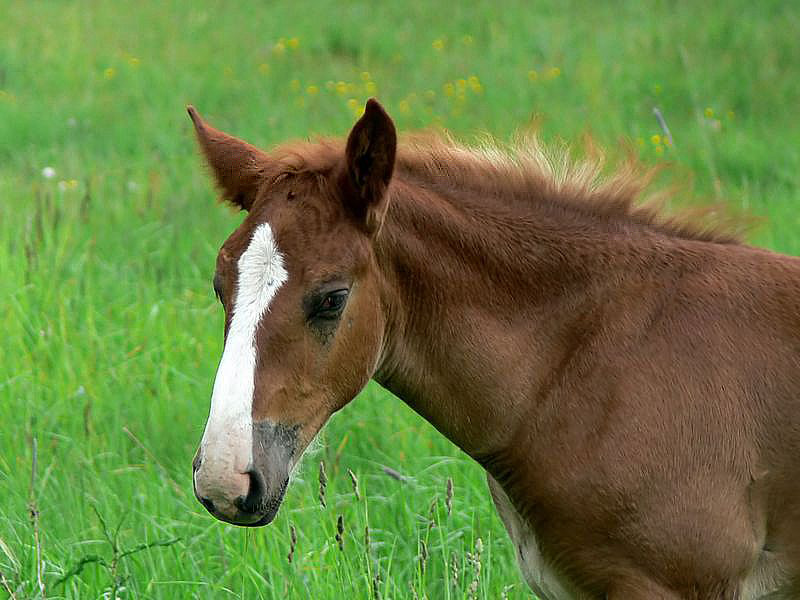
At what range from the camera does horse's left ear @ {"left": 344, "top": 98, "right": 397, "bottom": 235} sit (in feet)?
8.55

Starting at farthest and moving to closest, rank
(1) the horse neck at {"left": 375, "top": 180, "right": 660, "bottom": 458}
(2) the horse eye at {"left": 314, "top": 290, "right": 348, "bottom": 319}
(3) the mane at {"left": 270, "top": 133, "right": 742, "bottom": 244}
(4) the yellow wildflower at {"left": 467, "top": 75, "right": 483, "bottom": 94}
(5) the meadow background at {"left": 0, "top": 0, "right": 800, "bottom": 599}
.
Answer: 1. (4) the yellow wildflower at {"left": 467, "top": 75, "right": 483, "bottom": 94}
2. (5) the meadow background at {"left": 0, "top": 0, "right": 800, "bottom": 599}
3. (3) the mane at {"left": 270, "top": 133, "right": 742, "bottom": 244}
4. (1) the horse neck at {"left": 375, "top": 180, "right": 660, "bottom": 458}
5. (2) the horse eye at {"left": 314, "top": 290, "right": 348, "bottom": 319}

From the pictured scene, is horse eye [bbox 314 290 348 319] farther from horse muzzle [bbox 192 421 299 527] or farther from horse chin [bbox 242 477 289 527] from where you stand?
horse chin [bbox 242 477 289 527]

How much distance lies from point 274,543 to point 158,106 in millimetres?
5532

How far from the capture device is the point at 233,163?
9.67 ft

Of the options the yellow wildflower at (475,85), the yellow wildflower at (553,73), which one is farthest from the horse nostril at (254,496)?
the yellow wildflower at (553,73)

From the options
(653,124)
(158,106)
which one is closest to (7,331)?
(158,106)

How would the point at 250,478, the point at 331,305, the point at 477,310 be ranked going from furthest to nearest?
the point at 477,310 < the point at 331,305 < the point at 250,478

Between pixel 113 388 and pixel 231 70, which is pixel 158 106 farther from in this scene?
pixel 113 388

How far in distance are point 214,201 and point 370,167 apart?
4.31m

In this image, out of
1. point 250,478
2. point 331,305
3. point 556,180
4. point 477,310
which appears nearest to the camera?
point 250,478

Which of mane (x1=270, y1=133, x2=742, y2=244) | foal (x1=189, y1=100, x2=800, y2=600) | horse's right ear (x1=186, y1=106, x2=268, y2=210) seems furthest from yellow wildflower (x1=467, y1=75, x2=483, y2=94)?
horse's right ear (x1=186, y1=106, x2=268, y2=210)

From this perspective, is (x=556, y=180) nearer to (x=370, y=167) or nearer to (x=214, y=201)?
(x=370, y=167)

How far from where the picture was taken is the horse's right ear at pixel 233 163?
2.91m

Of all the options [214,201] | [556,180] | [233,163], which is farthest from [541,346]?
[214,201]
